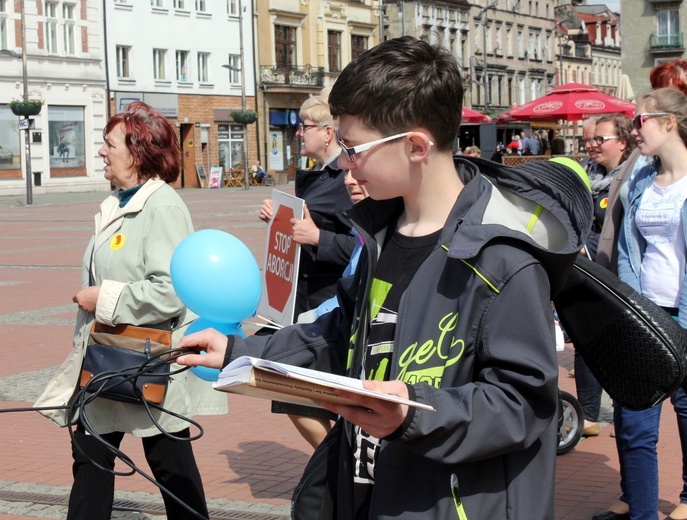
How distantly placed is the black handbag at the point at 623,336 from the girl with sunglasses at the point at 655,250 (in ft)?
6.95

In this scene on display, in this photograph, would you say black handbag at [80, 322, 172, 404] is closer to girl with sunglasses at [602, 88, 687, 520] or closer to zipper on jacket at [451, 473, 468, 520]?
girl with sunglasses at [602, 88, 687, 520]

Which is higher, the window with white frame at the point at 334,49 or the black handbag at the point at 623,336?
the window with white frame at the point at 334,49

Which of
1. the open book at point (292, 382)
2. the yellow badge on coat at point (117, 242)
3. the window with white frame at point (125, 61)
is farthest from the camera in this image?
the window with white frame at point (125, 61)

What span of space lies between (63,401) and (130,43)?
46.4 m

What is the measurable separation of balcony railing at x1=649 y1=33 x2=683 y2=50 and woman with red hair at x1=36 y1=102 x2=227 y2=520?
72168 mm

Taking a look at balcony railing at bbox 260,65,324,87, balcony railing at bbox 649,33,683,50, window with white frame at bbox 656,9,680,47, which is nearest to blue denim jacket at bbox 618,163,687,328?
balcony railing at bbox 260,65,324,87

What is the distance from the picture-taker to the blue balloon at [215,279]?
3.32 metres

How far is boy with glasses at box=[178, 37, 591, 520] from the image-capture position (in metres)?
2.13

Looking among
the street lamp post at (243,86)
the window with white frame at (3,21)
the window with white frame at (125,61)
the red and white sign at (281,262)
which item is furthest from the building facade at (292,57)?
the red and white sign at (281,262)

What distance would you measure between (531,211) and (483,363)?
390 mm

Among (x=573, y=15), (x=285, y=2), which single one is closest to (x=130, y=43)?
(x=285, y=2)

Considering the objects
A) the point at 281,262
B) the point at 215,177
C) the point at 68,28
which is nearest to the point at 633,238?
the point at 281,262

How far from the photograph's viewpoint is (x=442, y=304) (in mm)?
2240

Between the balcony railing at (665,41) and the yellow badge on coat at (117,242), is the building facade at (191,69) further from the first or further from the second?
the yellow badge on coat at (117,242)
